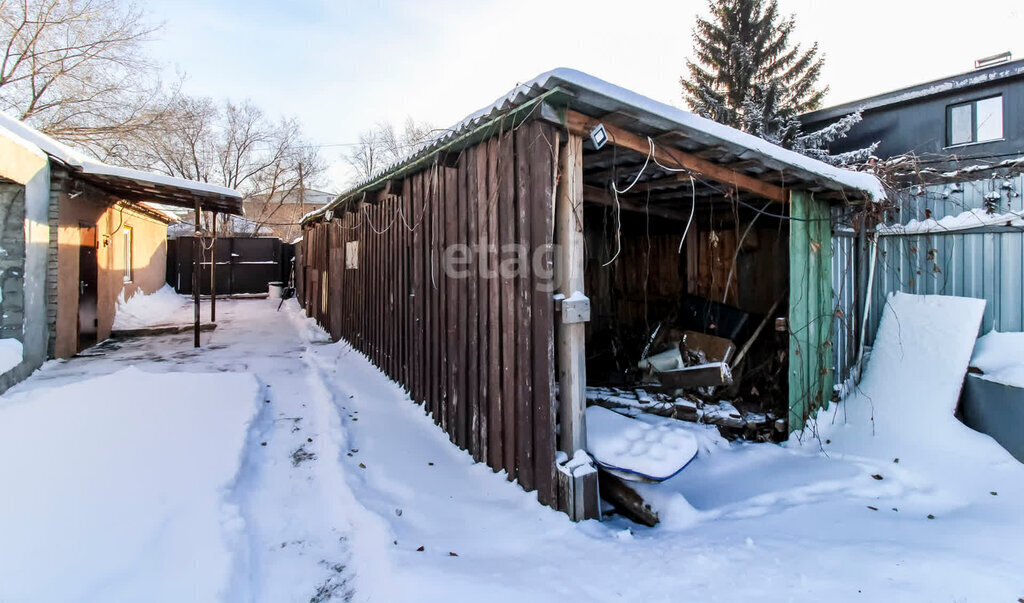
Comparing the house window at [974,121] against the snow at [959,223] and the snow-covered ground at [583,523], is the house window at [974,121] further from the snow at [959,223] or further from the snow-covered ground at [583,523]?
the snow-covered ground at [583,523]

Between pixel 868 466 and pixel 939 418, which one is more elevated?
pixel 939 418

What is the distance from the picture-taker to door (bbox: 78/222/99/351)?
23.2ft

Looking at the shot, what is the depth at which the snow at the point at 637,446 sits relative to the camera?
3106mm

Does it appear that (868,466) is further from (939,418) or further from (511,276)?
(511,276)

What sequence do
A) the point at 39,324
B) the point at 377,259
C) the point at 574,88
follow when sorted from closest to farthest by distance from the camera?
the point at 574,88 → the point at 39,324 → the point at 377,259

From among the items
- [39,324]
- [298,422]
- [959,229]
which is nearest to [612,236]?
[959,229]

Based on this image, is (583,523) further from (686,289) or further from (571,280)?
(686,289)

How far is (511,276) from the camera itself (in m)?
3.28

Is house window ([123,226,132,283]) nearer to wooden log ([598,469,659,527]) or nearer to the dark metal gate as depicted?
the dark metal gate

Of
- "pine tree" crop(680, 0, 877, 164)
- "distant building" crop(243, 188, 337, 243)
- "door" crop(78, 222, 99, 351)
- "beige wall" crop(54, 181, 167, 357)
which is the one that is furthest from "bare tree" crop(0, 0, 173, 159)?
"pine tree" crop(680, 0, 877, 164)

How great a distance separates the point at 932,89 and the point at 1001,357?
37.4ft

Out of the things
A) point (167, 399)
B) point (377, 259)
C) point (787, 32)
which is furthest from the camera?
point (787, 32)

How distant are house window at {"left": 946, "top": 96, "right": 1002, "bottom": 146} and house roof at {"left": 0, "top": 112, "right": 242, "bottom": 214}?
16.4 m

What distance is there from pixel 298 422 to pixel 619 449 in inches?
114
